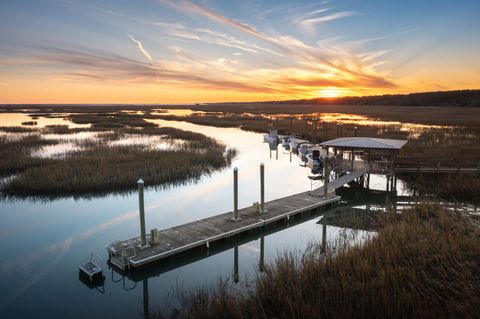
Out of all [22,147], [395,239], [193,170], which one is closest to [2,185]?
[193,170]

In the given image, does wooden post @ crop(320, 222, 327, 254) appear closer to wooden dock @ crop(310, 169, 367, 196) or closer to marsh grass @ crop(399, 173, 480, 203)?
wooden dock @ crop(310, 169, 367, 196)

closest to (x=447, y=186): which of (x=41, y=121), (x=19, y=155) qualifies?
(x=19, y=155)

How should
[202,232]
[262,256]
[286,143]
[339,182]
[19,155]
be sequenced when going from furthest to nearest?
[286,143] < [19,155] < [339,182] < [202,232] < [262,256]

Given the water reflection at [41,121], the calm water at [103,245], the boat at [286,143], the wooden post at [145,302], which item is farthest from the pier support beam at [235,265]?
the water reflection at [41,121]

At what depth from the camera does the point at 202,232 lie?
12250mm

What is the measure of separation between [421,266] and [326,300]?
100 inches

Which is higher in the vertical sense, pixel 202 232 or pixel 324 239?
pixel 202 232

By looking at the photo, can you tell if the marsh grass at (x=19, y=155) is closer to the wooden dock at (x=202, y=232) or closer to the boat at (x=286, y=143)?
the wooden dock at (x=202, y=232)

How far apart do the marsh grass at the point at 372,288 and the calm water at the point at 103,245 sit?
168 cm

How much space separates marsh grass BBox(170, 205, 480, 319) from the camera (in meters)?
6.23

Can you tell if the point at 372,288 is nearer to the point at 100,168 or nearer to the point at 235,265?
the point at 235,265

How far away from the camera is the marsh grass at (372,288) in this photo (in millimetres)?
6227

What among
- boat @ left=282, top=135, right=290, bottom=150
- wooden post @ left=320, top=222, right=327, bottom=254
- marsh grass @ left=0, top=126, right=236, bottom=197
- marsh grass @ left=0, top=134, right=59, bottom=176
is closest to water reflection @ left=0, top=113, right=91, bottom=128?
marsh grass @ left=0, top=134, right=59, bottom=176

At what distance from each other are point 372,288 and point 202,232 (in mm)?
6790
